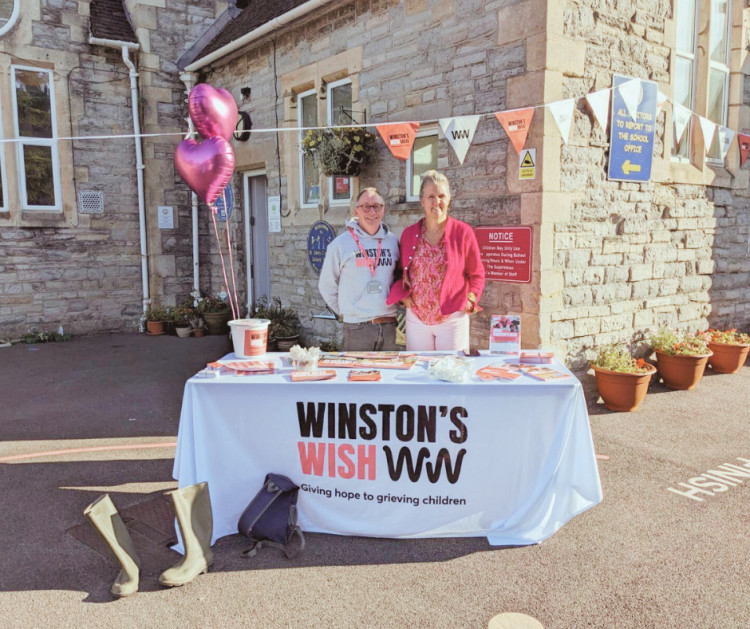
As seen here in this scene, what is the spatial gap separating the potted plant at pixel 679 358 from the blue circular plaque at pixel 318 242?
3980 mm

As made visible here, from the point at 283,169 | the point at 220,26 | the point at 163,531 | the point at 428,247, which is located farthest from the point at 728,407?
the point at 220,26

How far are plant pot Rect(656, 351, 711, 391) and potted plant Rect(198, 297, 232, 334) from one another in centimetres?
648

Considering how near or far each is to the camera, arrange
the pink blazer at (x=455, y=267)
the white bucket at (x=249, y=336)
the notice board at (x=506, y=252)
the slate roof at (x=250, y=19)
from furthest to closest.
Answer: the slate roof at (x=250, y=19) < the notice board at (x=506, y=252) < the pink blazer at (x=455, y=267) < the white bucket at (x=249, y=336)

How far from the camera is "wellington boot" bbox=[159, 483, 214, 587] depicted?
2.92 m

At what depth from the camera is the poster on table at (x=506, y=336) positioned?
381 cm

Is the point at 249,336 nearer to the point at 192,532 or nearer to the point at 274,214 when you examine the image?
the point at 192,532

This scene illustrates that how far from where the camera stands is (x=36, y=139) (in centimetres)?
920

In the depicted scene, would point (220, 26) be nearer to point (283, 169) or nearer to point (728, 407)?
Result: point (283, 169)

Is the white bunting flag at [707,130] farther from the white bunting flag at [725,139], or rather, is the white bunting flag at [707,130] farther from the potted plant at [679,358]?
the potted plant at [679,358]

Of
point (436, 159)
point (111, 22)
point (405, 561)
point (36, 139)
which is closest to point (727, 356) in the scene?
point (436, 159)

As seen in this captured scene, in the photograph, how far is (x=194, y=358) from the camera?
8.16m

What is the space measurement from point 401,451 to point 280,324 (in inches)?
217

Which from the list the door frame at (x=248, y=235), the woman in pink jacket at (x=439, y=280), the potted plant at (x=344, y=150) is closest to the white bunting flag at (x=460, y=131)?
the potted plant at (x=344, y=150)

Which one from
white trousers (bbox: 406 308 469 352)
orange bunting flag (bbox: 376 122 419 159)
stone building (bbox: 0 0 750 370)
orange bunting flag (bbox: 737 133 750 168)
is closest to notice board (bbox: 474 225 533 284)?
stone building (bbox: 0 0 750 370)
